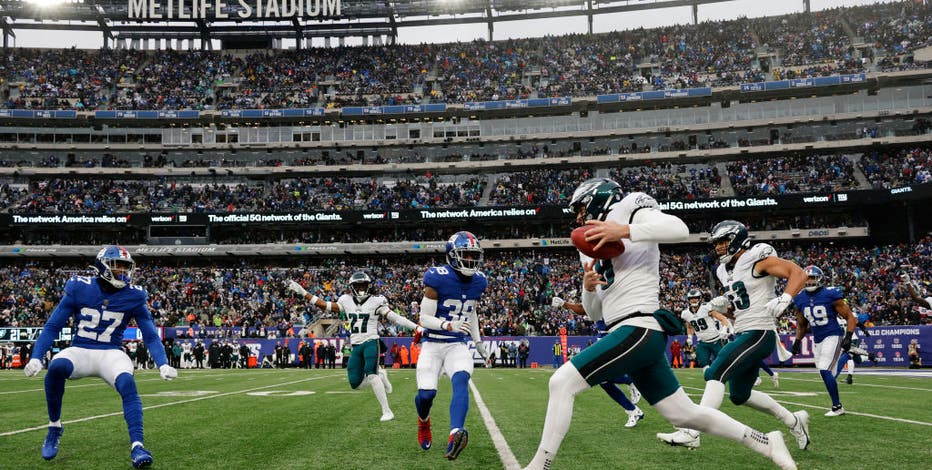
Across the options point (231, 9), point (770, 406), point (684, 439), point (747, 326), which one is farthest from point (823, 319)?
point (231, 9)

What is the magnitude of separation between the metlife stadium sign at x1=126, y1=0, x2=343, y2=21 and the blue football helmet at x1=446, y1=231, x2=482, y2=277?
5650 centimetres

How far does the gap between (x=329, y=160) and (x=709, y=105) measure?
1199 inches

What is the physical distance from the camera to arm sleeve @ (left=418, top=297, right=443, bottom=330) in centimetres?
752

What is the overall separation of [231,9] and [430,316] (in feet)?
200

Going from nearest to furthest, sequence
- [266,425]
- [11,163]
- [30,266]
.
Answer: [266,425], [30,266], [11,163]

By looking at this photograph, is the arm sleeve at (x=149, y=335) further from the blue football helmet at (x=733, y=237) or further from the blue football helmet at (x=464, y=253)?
the blue football helmet at (x=733, y=237)

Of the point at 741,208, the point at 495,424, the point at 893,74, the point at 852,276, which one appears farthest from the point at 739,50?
the point at 495,424

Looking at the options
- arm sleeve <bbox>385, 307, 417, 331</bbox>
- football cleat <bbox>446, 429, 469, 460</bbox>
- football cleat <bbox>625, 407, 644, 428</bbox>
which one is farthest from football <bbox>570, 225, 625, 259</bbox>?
arm sleeve <bbox>385, 307, 417, 331</bbox>

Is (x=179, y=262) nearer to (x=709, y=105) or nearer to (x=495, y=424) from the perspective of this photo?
(x=709, y=105)

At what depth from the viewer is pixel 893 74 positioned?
47.7 meters

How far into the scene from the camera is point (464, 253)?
25.3 feet

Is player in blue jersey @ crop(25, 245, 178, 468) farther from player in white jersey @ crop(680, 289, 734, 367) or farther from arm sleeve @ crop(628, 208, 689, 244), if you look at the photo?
A: player in white jersey @ crop(680, 289, 734, 367)

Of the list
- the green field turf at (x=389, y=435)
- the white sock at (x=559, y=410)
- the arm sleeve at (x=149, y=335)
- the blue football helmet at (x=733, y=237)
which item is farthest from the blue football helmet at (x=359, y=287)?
Result: the white sock at (x=559, y=410)

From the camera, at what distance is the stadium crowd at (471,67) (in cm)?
5341
